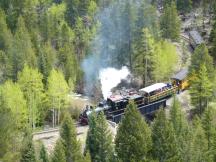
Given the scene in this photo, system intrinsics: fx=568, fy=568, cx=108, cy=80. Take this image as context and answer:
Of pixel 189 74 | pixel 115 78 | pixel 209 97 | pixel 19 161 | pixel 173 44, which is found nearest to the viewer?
pixel 19 161

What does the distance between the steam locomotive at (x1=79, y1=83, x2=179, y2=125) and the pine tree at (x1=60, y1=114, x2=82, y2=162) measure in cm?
1267

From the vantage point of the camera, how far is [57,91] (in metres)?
66.4

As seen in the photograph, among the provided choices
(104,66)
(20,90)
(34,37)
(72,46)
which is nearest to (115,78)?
(104,66)

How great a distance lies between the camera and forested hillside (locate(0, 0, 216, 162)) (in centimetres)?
5059

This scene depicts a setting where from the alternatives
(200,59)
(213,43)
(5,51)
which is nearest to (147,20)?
(213,43)

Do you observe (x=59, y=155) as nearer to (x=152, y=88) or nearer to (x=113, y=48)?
(x=152, y=88)

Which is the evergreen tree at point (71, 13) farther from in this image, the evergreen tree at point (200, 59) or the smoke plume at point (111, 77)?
the evergreen tree at point (200, 59)

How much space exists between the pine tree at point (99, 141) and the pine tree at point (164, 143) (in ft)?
15.2

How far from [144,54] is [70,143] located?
29.7 meters

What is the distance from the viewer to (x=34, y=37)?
8269 centimetres

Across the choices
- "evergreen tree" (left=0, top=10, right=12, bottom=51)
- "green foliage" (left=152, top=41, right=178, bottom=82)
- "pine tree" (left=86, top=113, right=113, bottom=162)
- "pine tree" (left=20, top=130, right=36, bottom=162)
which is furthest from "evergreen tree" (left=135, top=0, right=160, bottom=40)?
"pine tree" (left=20, top=130, right=36, bottom=162)

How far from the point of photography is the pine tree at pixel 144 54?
77.0 m

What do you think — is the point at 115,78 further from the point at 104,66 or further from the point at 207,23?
the point at 207,23

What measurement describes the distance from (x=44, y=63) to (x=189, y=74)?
1939 cm
